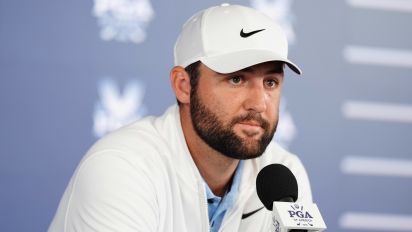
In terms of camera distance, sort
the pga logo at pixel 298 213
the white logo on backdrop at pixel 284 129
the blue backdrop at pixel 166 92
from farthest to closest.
Result: the white logo on backdrop at pixel 284 129, the blue backdrop at pixel 166 92, the pga logo at pixel 298 213

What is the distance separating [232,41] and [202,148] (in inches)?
9.6

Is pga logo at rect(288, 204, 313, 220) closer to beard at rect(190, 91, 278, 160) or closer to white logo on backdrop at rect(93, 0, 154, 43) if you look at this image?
beard at rect(190, 91, 278, 160)

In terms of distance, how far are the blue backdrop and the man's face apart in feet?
2.68

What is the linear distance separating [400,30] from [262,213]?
1187mm

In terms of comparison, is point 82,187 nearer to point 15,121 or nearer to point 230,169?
point 230,169

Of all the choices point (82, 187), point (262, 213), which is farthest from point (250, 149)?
point (82, 187)

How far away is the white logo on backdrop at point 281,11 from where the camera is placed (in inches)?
96.2

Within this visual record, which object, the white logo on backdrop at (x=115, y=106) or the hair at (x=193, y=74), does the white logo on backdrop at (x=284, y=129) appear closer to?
the white logo on backdrop at (x=115, y=106)

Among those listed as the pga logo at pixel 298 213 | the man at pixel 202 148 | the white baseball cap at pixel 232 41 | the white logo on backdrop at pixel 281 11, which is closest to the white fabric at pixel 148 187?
the man at pixel 202 148

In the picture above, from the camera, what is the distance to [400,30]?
2.56 m

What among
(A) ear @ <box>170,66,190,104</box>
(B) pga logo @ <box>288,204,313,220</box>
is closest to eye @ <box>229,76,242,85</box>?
(A) ear @ <box>170,66,190,104</box>

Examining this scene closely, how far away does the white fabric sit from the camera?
4.46 ft

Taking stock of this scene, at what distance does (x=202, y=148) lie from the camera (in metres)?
1.62

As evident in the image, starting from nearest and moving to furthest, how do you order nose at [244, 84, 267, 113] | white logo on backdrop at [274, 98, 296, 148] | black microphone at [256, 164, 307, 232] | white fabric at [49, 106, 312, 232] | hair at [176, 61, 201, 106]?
1. black microphone at [256, 164, 307, 232]
2. white fabric at [49, 106, 312, 232]
3. nose at [244, 84, 267, 113]
4. hair at [176, 61, 201, 106]
5. white logo on backdrop at [274, 98, 296, 148]
